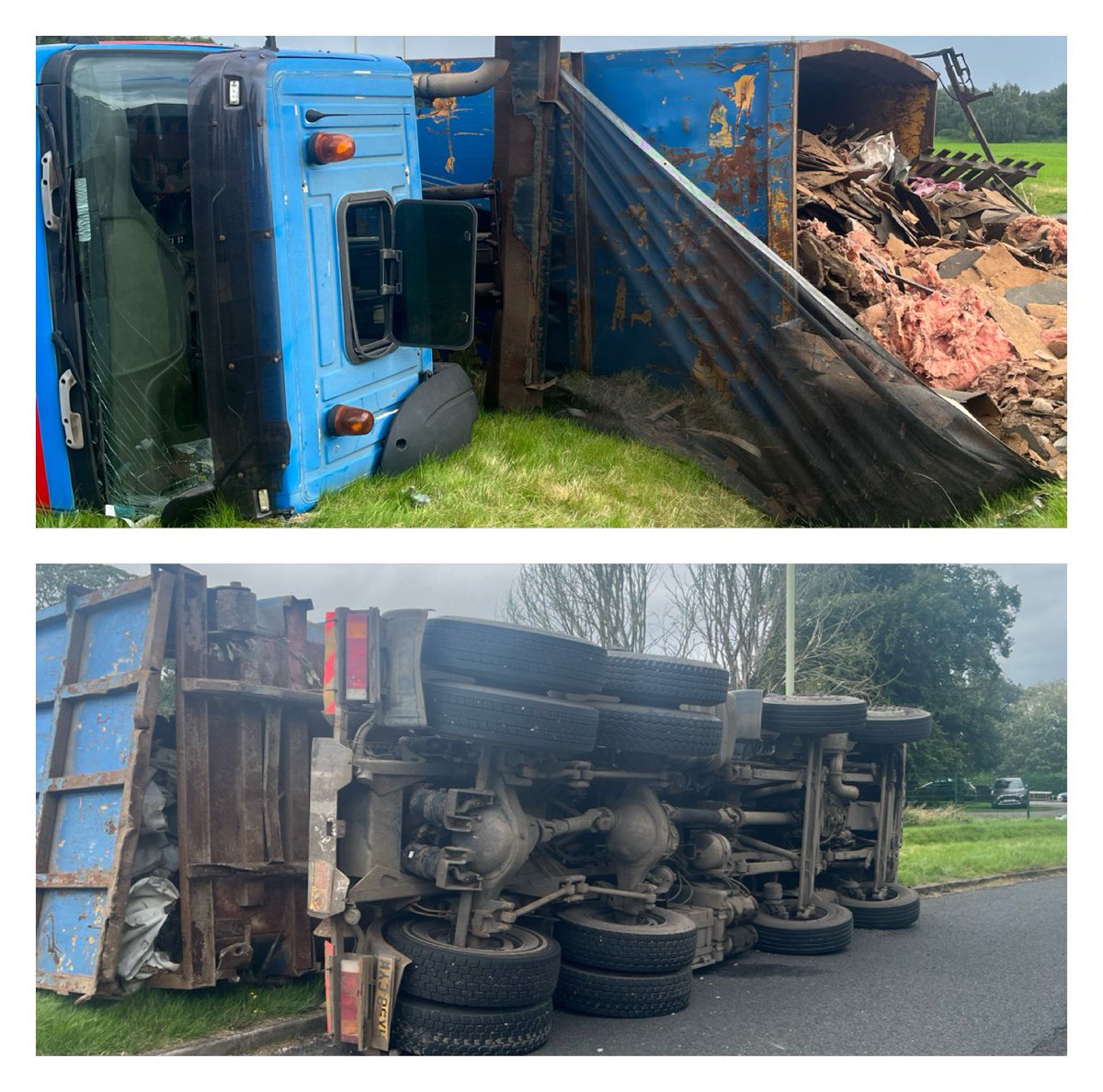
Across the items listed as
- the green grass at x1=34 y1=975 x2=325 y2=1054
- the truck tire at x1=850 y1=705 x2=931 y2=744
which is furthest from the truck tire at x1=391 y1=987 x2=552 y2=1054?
the truck tire at x1=850 y1=705 x2=931 y2=744

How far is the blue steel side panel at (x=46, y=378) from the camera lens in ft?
15.9

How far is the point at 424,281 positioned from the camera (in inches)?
216

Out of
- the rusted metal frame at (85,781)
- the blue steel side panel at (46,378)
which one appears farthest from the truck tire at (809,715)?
the blue steel side panel at (46,378)

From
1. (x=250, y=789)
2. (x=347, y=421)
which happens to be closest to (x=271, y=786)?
(x=250, y=789)

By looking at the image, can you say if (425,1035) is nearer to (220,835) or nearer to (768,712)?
(220,835)

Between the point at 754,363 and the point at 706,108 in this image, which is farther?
the point at 706,108

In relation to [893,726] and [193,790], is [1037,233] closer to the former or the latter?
[893,726]

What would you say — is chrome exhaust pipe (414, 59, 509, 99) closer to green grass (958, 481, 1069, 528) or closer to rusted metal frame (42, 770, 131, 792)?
green grass (958, 481, 1069, 528)

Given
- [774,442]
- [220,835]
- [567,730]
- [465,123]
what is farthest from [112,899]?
[465,123]

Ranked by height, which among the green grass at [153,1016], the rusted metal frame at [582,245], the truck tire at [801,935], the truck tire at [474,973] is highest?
the rusted metal frame at [582,245]

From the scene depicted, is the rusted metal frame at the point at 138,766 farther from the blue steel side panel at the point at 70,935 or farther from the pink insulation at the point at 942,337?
Answer: the pink insulation at the point at 942,337

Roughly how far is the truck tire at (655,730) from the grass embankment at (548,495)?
1.32 m

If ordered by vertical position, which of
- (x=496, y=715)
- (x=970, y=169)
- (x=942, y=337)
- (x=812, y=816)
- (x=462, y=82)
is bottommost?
(x=812, y=816)

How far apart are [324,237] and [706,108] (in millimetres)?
3113
